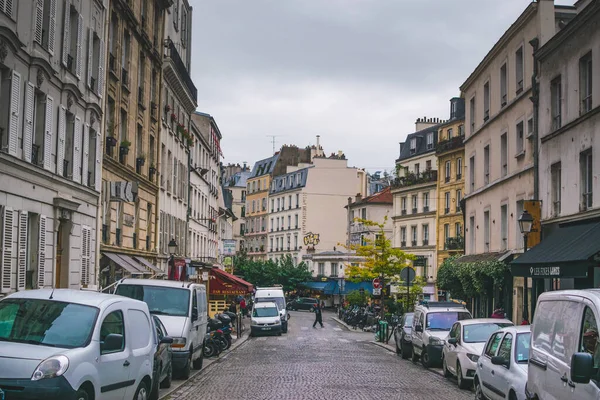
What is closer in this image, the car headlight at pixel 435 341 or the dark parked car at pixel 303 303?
the car headlight at pixel 435 341

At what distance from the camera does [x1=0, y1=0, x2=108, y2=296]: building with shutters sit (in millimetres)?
19109

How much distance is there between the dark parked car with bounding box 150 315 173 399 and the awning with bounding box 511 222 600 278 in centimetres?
940

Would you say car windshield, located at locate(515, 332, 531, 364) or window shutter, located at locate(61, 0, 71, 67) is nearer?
car windshield, located at locate(515, 332, 531, 364)

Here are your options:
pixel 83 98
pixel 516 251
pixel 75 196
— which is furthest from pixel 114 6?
pixel 516 251

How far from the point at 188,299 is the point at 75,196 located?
19.9 ft

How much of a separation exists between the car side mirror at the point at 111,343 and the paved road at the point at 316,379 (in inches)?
212

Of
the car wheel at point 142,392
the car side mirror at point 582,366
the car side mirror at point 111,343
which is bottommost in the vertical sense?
the car wheel at point 142,392

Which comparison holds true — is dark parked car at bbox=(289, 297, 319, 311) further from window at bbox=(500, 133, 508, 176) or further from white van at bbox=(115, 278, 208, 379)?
white van at bbox=(115, 278, 208, 379)

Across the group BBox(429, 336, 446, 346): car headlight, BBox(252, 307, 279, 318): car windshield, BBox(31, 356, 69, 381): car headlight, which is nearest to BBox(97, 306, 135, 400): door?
BBox(31, 356, 69, 381): car headlight

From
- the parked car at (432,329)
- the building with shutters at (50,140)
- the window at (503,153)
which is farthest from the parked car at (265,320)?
the parked car at (432,329)

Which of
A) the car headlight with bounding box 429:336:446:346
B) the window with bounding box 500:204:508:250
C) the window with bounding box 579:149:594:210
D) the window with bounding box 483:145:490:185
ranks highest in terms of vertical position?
the window with bounding box 483:145:490:185

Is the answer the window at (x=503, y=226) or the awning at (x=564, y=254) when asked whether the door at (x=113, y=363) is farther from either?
the window at (x=503, y=226)

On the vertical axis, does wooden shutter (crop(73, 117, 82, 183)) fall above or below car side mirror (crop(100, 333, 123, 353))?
above

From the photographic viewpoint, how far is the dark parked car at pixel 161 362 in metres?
14.4
